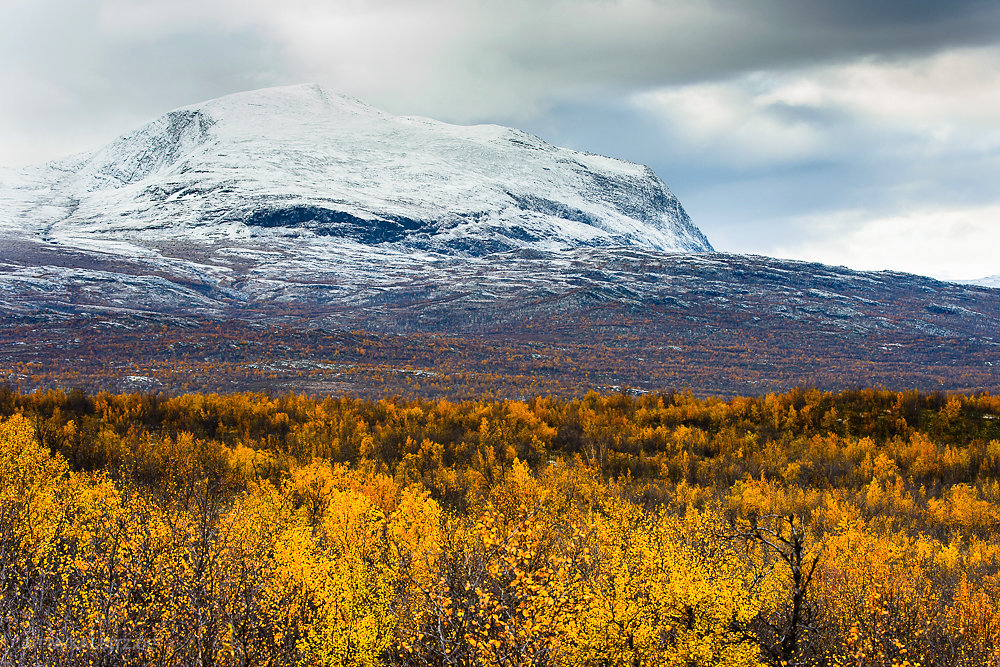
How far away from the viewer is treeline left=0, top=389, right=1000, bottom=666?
1841 centimetres

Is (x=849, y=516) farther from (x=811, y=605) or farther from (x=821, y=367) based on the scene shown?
(x=821, y=367)

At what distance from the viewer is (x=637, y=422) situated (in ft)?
294

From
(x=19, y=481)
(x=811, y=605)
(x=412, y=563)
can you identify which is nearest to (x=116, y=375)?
(x=19, y=481)

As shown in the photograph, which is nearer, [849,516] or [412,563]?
[412,563]

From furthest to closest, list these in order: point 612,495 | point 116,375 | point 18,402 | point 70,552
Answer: point 116,375, point 18,402, point 612,495, point 70,552

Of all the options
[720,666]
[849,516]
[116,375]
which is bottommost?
[116,375]

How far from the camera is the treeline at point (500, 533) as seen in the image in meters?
18.4

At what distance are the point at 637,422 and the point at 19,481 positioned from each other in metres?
68.5

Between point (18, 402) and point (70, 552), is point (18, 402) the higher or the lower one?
the lower one

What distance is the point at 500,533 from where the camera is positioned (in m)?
22.5

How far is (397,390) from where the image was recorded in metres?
128

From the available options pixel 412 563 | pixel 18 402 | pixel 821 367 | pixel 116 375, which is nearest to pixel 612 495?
pixel 412 563

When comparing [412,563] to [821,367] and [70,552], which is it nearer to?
[70,552]

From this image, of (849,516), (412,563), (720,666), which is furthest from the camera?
(849,516)
